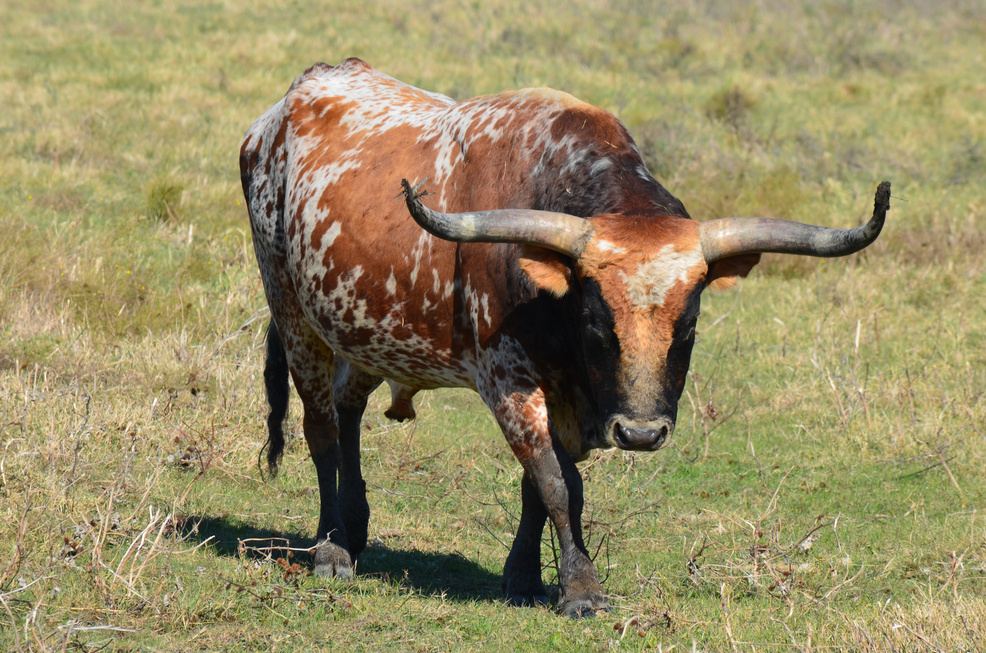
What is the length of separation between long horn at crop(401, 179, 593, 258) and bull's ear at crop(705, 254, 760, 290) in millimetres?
570

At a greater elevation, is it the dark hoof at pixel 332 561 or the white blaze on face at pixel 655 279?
the white blaze on face at pixel 655 279

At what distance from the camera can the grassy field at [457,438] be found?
15.0 ft

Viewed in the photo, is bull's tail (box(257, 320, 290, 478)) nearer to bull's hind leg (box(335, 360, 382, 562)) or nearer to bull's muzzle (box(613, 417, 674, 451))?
bull's hind leg (box(335, 360, 382, 562))

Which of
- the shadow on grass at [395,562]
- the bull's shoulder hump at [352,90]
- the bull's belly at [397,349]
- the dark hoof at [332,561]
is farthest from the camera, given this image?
the bull's shoulder hump at [352,90]

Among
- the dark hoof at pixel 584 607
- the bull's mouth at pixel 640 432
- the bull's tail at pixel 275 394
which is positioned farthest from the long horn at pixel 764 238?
the bull's tail at pixel 275 394

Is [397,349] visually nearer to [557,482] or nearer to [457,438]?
[557,482]

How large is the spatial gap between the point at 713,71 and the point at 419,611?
19155 mm

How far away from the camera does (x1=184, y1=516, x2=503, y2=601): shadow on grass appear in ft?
17.7

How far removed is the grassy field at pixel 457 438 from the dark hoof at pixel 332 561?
0.11 metres

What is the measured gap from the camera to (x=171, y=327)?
848 cm

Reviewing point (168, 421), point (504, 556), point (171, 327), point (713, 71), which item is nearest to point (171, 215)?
point (171, 327)

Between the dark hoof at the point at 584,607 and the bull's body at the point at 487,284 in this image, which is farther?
the dark hoof at the point at 584,607

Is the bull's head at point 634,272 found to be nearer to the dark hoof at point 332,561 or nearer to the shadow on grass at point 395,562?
the shadow on grass at point 395,562

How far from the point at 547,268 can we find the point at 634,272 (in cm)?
37
